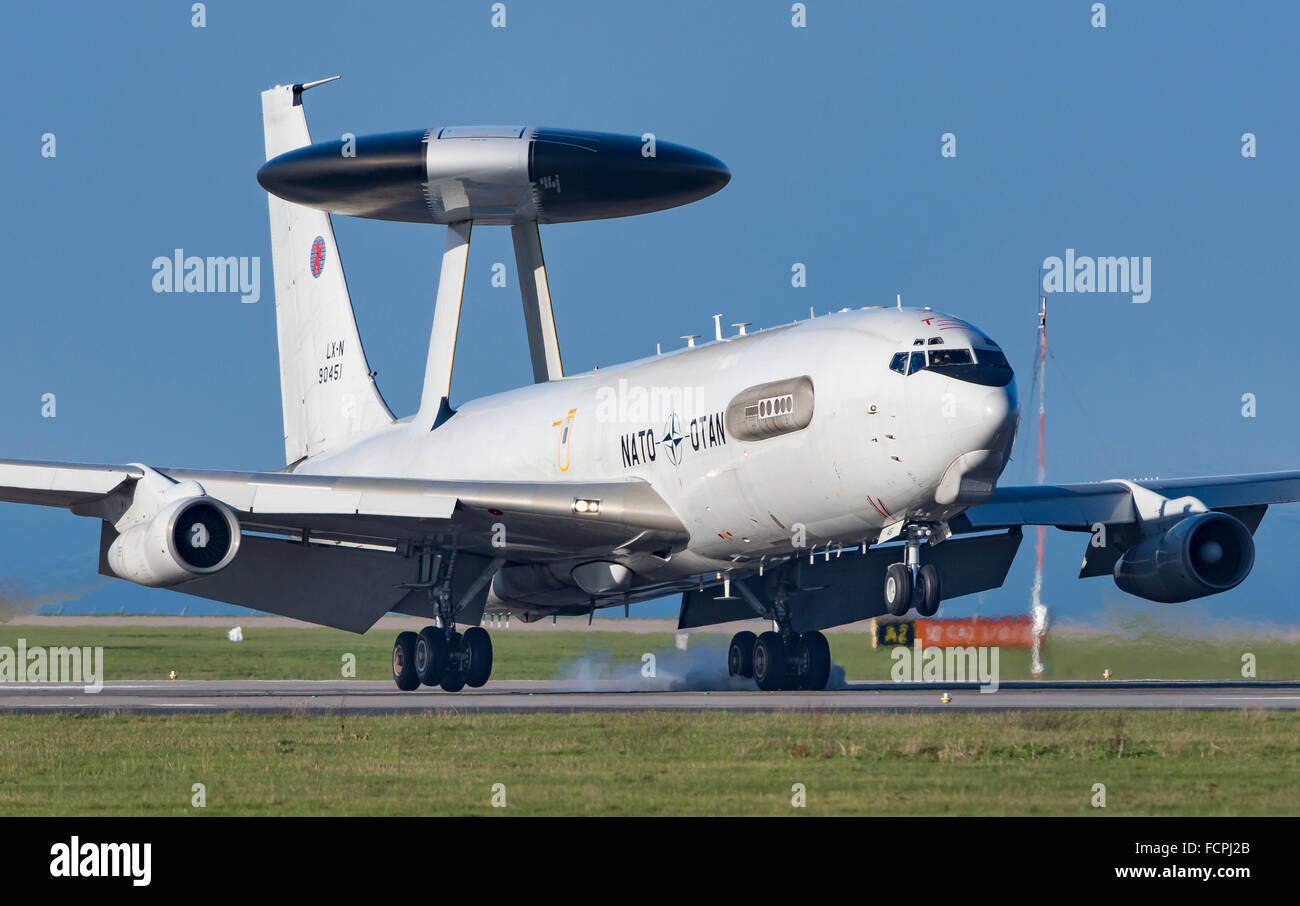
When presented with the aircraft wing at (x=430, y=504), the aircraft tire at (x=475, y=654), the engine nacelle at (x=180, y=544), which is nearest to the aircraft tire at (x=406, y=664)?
the aircraft tire at (x=475, y=654)

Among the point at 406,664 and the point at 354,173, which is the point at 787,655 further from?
the point at 354,173

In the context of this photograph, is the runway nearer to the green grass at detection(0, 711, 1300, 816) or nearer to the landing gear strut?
the landing gear strut

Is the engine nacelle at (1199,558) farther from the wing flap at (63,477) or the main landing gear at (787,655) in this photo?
the wing flap at (63,477)

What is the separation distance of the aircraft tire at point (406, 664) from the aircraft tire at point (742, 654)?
6.70m

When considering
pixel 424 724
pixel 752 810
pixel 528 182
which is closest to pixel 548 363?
pixel 528 182

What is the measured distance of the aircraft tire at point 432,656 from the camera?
1293 inches

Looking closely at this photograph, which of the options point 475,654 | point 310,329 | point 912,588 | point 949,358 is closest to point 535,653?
point 310,329

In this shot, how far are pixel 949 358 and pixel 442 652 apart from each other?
12574 millimetres

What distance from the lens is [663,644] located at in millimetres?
43188

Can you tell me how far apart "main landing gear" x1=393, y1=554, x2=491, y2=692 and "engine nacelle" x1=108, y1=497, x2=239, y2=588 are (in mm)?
5347

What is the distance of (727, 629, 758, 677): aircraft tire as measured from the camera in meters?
34.9

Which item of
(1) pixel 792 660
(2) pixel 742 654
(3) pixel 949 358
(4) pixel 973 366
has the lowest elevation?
(1) pixel 792 660

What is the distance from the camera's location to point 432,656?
3284cm

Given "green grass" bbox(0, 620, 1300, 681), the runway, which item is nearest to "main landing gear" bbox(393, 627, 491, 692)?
the runway
